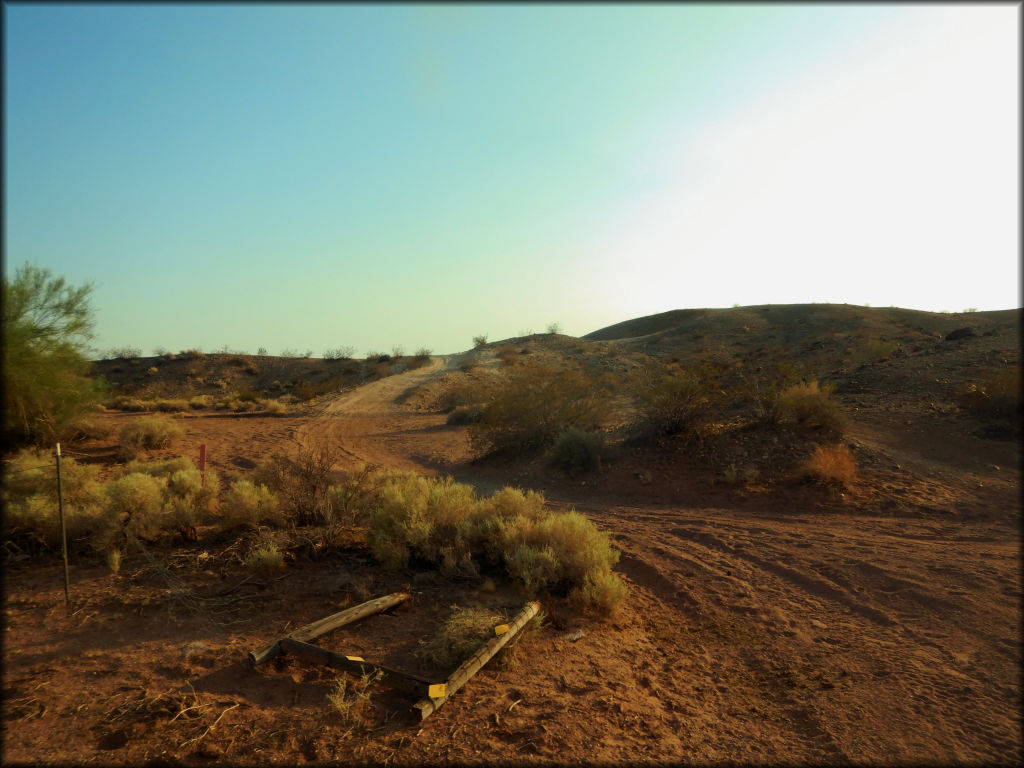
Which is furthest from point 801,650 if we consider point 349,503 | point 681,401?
point 681,401

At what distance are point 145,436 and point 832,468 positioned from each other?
1680 cm

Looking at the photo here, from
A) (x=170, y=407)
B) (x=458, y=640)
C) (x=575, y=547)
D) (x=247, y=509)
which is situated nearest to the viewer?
(x=458, y=640)

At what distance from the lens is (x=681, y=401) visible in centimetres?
1372

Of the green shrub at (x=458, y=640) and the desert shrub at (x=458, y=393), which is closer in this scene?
the green shrub at (x=458, y=640)

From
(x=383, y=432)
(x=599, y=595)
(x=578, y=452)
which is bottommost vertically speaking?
(x=599, y=595)

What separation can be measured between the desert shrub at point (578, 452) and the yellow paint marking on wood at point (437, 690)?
9444 millimetres

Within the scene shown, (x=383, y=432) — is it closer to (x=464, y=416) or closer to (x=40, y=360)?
(x=464, y=416)

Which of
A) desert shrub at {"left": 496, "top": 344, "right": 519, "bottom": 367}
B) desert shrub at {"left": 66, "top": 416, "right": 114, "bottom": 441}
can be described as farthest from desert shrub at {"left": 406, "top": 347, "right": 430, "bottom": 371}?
desert shrub at {"left": 66, "top": 416, "right": 114, "bottom": 441}

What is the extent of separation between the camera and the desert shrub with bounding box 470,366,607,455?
16.0 metres

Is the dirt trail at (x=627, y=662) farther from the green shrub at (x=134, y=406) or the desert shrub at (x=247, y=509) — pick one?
the green shrub at (x=134, y=406)

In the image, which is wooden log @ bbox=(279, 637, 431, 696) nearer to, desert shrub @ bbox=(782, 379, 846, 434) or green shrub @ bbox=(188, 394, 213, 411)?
desert shrub @ bbox=(782, 379, 846, 434)

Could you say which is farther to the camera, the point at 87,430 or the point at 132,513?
the point at 87,430

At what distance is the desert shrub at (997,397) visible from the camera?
498 inches

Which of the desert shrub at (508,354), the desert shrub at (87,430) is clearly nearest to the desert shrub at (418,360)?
the desert shrub at (508,354)
